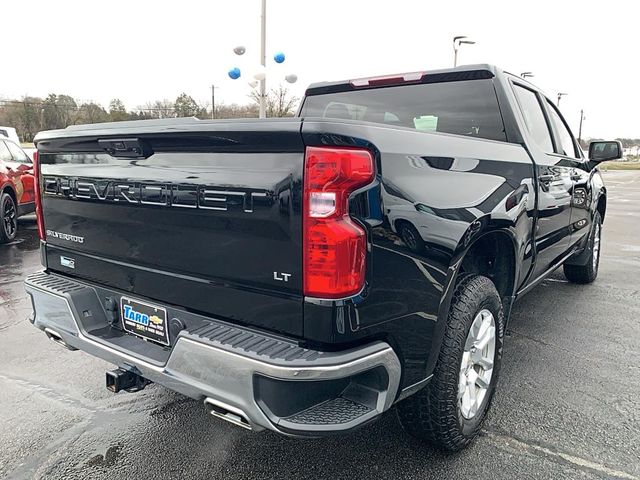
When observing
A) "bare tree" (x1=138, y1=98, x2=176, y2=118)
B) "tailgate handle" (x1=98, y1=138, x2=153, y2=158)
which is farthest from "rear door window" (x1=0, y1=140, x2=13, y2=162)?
"bare tree" (x1=138, y1=98, x2=176, y2=118)

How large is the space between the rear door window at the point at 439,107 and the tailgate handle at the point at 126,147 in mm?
1784

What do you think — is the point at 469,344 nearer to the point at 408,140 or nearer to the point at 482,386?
the point at 482,386

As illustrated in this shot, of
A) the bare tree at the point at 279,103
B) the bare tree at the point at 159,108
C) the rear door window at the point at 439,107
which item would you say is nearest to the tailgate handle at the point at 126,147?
the rear door window at the point at 439,107

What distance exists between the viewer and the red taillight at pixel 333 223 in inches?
70.3

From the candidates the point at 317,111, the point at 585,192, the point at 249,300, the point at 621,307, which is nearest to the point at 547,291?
the point at 621,307

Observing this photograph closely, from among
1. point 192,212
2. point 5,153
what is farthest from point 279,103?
point 192,212

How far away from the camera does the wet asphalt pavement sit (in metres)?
2.46

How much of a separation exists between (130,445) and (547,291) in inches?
179

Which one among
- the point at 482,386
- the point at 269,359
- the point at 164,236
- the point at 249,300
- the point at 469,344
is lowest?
the point at 482,386

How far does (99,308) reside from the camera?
2572mm

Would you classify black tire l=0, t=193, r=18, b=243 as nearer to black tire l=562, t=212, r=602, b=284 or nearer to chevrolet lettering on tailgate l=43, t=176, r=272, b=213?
chevrolet lettering on tailgate l=43, t=176, r=272, b=213

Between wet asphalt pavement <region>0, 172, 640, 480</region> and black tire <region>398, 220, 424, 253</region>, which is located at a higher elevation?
→ black tire <region>398, 220, 424, 253</region>

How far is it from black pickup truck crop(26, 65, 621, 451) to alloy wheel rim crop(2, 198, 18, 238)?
6204 mm

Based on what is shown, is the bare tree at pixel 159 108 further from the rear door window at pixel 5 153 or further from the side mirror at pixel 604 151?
the side mirror at pixel 604 151
